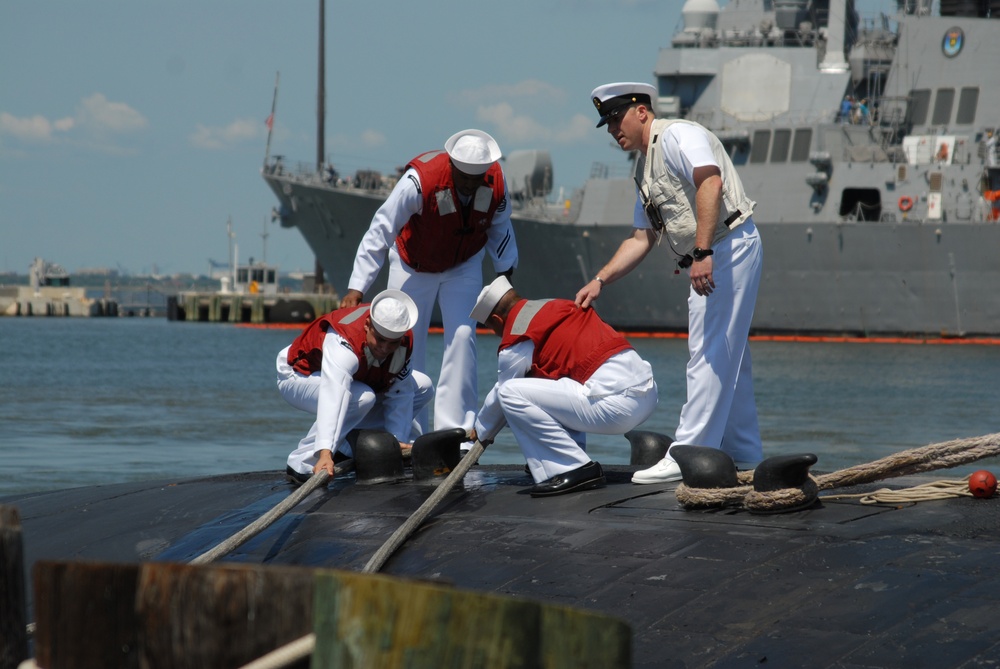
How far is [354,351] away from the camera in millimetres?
8273

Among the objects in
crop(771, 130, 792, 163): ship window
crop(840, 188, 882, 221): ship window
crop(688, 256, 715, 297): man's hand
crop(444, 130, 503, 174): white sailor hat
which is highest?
crop(771, 130, 792, 163): ship window

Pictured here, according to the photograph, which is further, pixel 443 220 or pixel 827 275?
pixel 827 275

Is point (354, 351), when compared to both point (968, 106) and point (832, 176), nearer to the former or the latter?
point (832, 176)

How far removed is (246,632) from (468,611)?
57 centimetres

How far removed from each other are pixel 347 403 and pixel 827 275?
1722 inches

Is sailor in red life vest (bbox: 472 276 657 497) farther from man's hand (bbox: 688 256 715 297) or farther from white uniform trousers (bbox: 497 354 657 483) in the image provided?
man's hand (bbox: 688 256 715 297)

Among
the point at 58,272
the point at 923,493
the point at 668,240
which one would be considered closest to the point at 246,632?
the point at 923,493

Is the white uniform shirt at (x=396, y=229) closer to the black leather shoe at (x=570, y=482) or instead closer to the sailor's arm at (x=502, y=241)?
the sailor's arm at (x=502, y=241)

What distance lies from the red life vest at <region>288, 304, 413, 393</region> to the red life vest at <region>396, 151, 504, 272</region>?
67cm

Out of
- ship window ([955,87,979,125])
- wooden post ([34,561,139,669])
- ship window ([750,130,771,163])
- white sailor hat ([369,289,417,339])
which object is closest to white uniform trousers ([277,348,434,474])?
white sailor hat ([369,289,417,339])

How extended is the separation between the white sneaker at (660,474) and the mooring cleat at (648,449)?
365mm

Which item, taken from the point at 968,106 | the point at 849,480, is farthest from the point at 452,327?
the point at 968,106

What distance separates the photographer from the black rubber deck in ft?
16.0

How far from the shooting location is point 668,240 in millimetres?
8102
